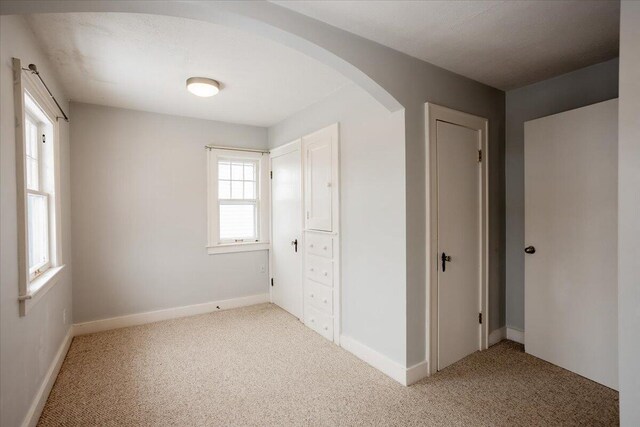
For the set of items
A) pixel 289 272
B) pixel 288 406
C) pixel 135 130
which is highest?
pixel 135 130

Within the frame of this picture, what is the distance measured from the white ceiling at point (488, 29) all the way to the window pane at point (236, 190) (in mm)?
2805

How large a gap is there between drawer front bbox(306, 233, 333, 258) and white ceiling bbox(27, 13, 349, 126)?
1.45 m

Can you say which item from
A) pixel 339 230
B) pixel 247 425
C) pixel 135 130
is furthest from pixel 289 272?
pixel 135 130

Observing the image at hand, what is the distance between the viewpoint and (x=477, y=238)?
9.88 feet

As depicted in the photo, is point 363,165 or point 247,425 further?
point 363,165

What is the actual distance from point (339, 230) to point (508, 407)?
185cm

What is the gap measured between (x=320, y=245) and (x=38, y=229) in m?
2.41

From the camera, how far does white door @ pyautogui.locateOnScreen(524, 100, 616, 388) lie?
244cm

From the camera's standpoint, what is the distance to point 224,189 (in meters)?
4.38

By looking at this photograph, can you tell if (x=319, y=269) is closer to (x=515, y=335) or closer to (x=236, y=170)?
(x=236, y=170)

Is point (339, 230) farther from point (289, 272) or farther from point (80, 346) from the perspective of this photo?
point (80, 346)

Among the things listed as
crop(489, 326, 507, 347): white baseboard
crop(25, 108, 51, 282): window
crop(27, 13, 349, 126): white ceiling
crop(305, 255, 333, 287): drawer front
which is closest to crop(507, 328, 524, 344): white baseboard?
crop(489, 326, 507, 347): white baseboard

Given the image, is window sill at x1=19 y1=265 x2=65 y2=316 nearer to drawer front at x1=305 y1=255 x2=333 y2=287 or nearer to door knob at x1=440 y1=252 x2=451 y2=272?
drawer front at x1=305 y1=255 x2=333 y2=287

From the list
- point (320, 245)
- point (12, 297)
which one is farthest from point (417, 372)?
point (12, 297)
